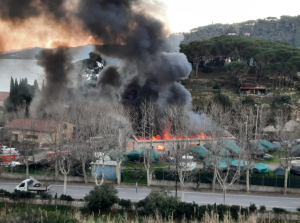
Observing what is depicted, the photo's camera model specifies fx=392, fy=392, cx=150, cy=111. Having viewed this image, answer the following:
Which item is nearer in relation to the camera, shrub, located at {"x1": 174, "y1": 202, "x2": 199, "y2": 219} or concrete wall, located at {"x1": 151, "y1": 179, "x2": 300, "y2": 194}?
shrub, located at {"x1": 174, "y1": 202, "x2": 199, "y2": 219}

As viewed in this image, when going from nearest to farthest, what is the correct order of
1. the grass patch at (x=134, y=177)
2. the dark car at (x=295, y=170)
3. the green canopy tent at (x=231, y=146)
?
the grass patch at (x=134, y=177) → the dark car at (x=295, y=170) → the green canopy tent at (x=231, y=146)

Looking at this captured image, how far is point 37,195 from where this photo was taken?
24547mm

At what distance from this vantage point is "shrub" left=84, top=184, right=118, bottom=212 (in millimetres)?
22125

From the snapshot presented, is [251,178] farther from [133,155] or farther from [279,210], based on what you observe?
[133,155]

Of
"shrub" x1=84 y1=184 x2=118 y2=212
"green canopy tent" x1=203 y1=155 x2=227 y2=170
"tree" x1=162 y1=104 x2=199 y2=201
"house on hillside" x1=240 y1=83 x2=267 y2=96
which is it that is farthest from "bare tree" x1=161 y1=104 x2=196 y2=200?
"house on hillside" x1=240 y1=83 x2=267 y2=96

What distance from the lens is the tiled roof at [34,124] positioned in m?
32.6

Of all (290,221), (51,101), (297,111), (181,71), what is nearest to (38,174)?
(51,101)

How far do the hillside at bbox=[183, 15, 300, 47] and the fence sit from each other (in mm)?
104630

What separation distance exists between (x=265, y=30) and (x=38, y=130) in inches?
5001

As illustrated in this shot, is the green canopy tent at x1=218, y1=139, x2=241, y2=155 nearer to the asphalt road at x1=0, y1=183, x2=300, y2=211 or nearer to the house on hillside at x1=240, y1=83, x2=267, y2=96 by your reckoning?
the asphalt road at x1=0, y1=183, x2=300, y2=211

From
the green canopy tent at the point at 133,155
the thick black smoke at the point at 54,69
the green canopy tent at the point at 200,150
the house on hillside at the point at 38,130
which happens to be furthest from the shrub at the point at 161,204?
the thick black smoke at the point at 54,69

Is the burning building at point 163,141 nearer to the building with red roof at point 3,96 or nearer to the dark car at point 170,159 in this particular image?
the dark car at point 170,159

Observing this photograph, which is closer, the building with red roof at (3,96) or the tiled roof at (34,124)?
the tiled roof at (34,124)

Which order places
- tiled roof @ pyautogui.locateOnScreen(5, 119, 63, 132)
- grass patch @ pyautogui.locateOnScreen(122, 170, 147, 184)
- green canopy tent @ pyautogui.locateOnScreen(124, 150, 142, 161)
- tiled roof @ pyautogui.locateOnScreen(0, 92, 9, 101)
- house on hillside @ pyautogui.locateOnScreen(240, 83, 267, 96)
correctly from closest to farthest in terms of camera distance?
grass patch @ pyautogui.locateOnScreen(122, 170, 147, 184), green canopy tent @ pyautogui.locateOnScreen(124, 150, 142, 161), tiled roof @ pyautogui.locateOnScreen(5, 119, 63, 132), tiled roof @ pyautogui.locateOnScreen(0, 92, 9, 101), house on hillside @ pyautogui.locateOnScreen(240, 83, 267, 96)
